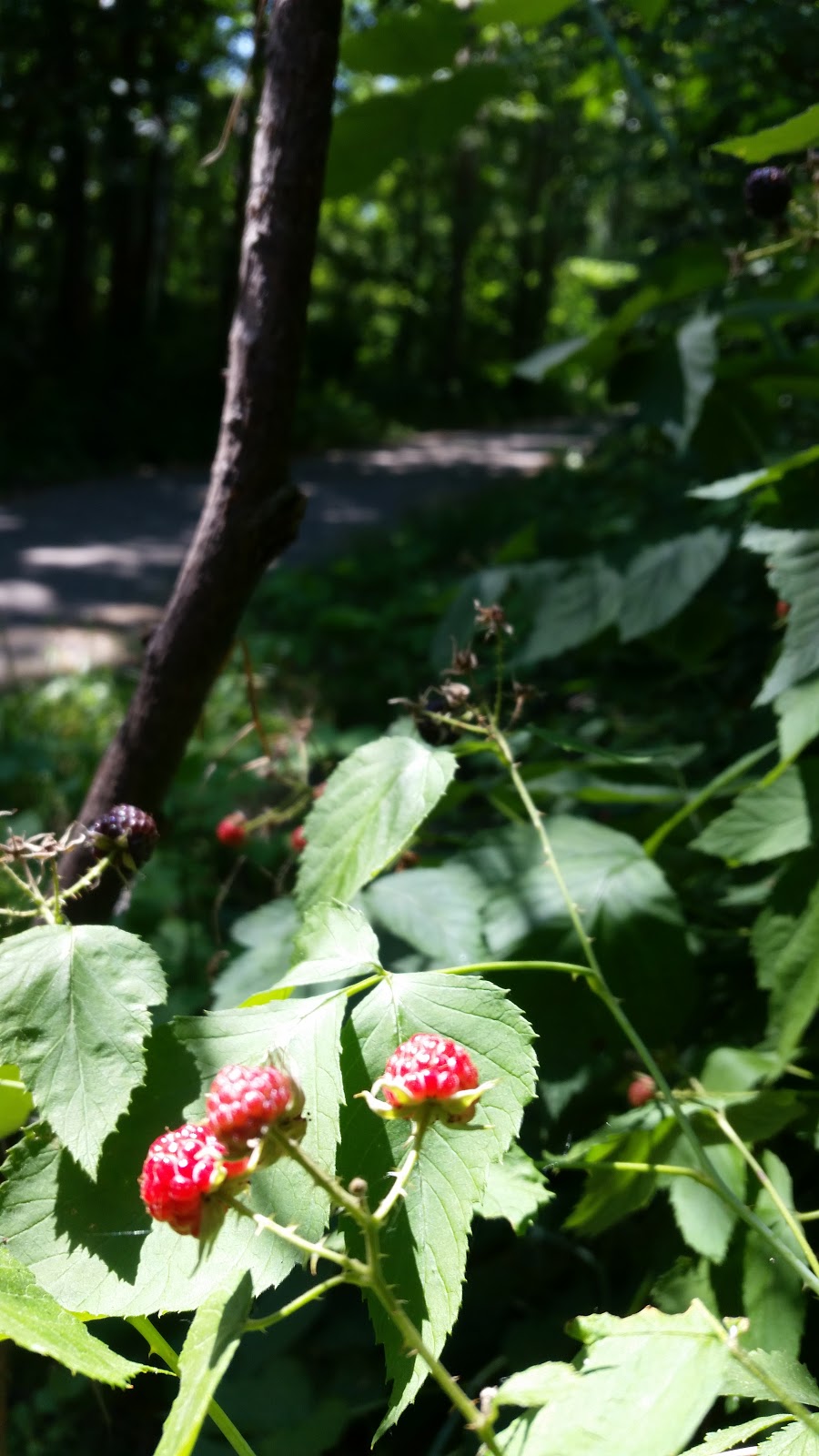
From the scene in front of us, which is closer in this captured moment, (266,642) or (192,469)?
(266,642)

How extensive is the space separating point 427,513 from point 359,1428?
32.2ft

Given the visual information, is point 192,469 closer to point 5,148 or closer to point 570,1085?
point 5,148

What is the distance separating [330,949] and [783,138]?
944 millimetres

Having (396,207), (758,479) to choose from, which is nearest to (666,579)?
(758,479)

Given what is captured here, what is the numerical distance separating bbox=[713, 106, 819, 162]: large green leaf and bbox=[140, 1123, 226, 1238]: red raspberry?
3.58 feet

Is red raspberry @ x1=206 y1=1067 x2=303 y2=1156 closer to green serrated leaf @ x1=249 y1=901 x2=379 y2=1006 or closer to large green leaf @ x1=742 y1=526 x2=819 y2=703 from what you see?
green serrated leaf @ x1=249 y1=901 x2=379 y2=1006

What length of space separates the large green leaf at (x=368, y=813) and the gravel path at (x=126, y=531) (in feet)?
10.5

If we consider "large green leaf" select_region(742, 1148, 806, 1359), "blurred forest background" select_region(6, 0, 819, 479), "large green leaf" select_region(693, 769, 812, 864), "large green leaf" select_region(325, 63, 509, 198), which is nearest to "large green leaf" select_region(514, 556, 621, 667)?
"blurred forest background" select_region(6, 0, 819, 479)

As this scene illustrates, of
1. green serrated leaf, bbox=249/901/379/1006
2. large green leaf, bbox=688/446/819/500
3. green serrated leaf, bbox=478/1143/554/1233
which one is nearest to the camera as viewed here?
green serrated leaf, bbox=249/901/379/1006

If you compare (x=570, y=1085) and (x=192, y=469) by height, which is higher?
(x=570, y=1085)

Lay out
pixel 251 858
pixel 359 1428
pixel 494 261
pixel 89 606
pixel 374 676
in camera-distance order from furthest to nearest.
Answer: pixel 494 261 < pixel 89 606 < pixel 374 676 < pixel 251 858 < pixel 359 1428

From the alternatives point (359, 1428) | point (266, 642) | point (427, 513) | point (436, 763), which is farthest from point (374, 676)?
point (427, 513)

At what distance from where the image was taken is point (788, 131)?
1.15 metres

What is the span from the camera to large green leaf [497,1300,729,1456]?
602 millimetres
